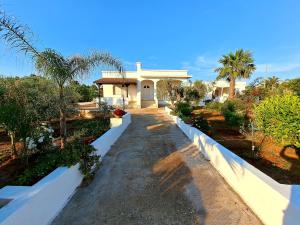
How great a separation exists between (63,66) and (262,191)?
6.20m

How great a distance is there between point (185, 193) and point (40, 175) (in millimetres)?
3267

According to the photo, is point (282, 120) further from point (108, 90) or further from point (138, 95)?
point (108, 90)

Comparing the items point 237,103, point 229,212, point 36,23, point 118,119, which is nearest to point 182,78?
point 237,103

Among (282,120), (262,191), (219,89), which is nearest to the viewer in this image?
(262,191)

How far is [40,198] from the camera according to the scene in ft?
10.5

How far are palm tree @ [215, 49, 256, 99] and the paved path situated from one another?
22.3m

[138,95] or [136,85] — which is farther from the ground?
[136,85]

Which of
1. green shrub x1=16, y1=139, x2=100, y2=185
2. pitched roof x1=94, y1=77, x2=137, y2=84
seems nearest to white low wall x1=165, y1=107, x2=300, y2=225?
green shrub x1=16, y1=139, x2=100, y2=185

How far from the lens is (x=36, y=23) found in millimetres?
5801

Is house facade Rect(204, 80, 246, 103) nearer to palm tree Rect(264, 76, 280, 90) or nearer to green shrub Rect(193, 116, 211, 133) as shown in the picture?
palm tree Rect(264, 76, 280, 90)

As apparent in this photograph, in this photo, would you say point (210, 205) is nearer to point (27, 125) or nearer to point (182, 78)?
point (27, 125)

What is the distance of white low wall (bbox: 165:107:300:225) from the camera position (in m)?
2.75

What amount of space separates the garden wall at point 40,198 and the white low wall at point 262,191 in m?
3.73

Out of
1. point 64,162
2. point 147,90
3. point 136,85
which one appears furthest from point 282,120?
point 147,90
